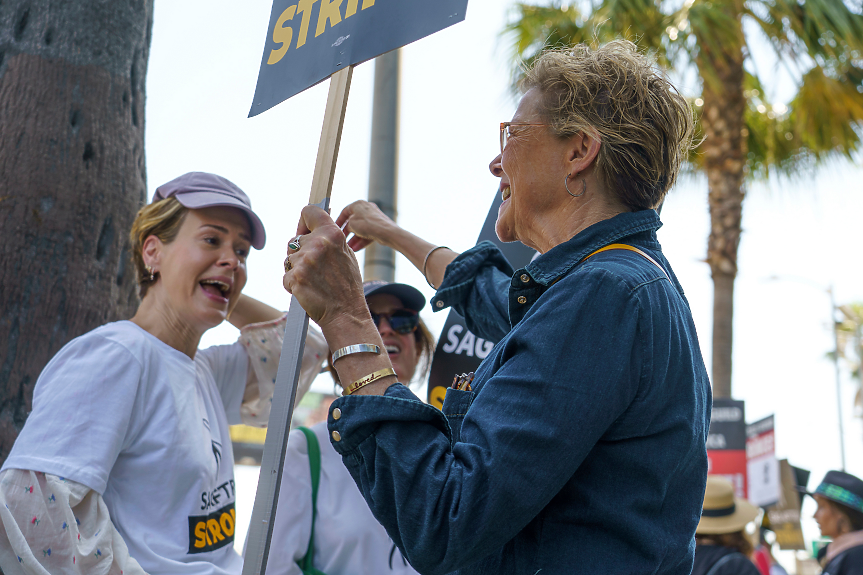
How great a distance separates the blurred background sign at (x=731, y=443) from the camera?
8227mm

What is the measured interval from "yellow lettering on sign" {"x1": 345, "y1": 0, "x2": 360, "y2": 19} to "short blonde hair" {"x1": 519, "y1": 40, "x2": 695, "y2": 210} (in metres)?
0.48

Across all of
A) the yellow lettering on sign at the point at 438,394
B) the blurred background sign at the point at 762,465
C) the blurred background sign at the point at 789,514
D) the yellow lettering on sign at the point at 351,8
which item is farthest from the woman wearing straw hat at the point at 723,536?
the blurred background sign at the point at 789,514

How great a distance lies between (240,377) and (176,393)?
0.66 meters

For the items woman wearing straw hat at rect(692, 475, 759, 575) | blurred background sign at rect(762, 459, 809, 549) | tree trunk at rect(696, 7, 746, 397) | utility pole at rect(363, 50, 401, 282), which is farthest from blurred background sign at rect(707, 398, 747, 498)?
utility pole at rect(363, 50, 401, 282)

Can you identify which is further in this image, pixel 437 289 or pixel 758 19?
pixel 758 19

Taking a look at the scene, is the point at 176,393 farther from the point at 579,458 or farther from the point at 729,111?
the point at 729,111

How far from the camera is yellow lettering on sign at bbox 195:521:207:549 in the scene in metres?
2.16

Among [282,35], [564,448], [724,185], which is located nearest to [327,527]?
[282,35]

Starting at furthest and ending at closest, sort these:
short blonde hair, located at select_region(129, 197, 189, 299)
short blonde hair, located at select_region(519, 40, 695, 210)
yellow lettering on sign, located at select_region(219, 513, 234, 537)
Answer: short blonde hair, located at select_region(129, 197, 189, 299) → yellow lettering on sign, located at select_region(219, 513, 234, 537) → short blonde hair, located at select_region(519, 40, 695, 210)

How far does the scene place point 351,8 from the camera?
1.80 metres

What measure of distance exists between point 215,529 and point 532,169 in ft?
4.59

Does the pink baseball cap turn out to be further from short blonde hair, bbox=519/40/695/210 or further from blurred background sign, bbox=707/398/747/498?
blurred background sign, bbox=707/398/747/498

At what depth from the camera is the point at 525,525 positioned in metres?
1.24

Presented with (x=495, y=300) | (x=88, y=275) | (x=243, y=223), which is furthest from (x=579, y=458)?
(x=88, y=275)
